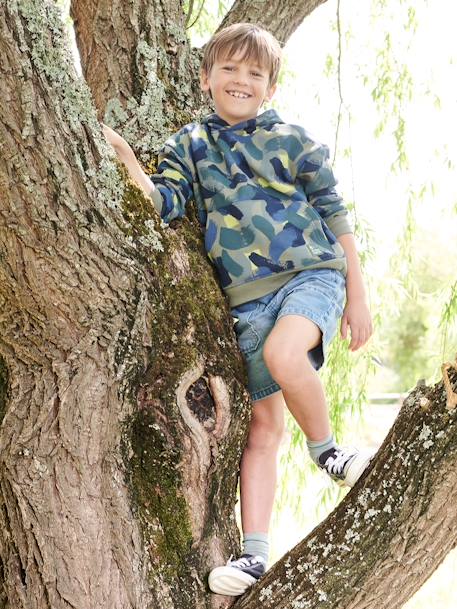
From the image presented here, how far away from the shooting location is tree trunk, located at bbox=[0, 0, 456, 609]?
1823 millimetres

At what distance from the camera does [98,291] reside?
1.92 metres

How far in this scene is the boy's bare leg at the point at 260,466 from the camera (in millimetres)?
2191

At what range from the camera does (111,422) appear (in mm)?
1935

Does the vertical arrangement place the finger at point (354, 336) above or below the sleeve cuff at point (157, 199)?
below

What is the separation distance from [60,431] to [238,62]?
1091 mm

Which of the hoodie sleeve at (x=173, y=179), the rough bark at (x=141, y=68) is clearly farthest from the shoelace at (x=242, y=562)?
the rough bark at (x=141, y=68)

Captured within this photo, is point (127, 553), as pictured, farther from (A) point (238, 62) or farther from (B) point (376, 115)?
(B) point (376, 115)

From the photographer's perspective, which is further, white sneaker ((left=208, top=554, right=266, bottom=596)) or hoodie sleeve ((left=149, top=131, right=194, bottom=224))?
hoodie sleeve ((left=149, top=131, right=194, bottom=224))

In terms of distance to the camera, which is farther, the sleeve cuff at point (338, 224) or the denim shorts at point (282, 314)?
the sleeve cuff at point (338, 224)

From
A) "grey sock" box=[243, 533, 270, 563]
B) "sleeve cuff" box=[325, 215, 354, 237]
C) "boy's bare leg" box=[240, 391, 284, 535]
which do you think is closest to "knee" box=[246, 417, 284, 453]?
"boy's bare leg" box=[240, 391, 284, 535]

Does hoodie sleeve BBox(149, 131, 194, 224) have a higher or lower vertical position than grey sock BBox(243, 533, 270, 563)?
higher

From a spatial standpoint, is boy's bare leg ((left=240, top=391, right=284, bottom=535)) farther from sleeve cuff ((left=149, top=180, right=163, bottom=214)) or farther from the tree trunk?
sleeve cuff ((left=149, top=180, right=163, bottom=214))

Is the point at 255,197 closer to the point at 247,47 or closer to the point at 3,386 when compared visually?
the point at 247,47

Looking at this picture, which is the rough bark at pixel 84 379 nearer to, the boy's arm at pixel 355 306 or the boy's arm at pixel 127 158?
the boy's arm at pixel 127 158
